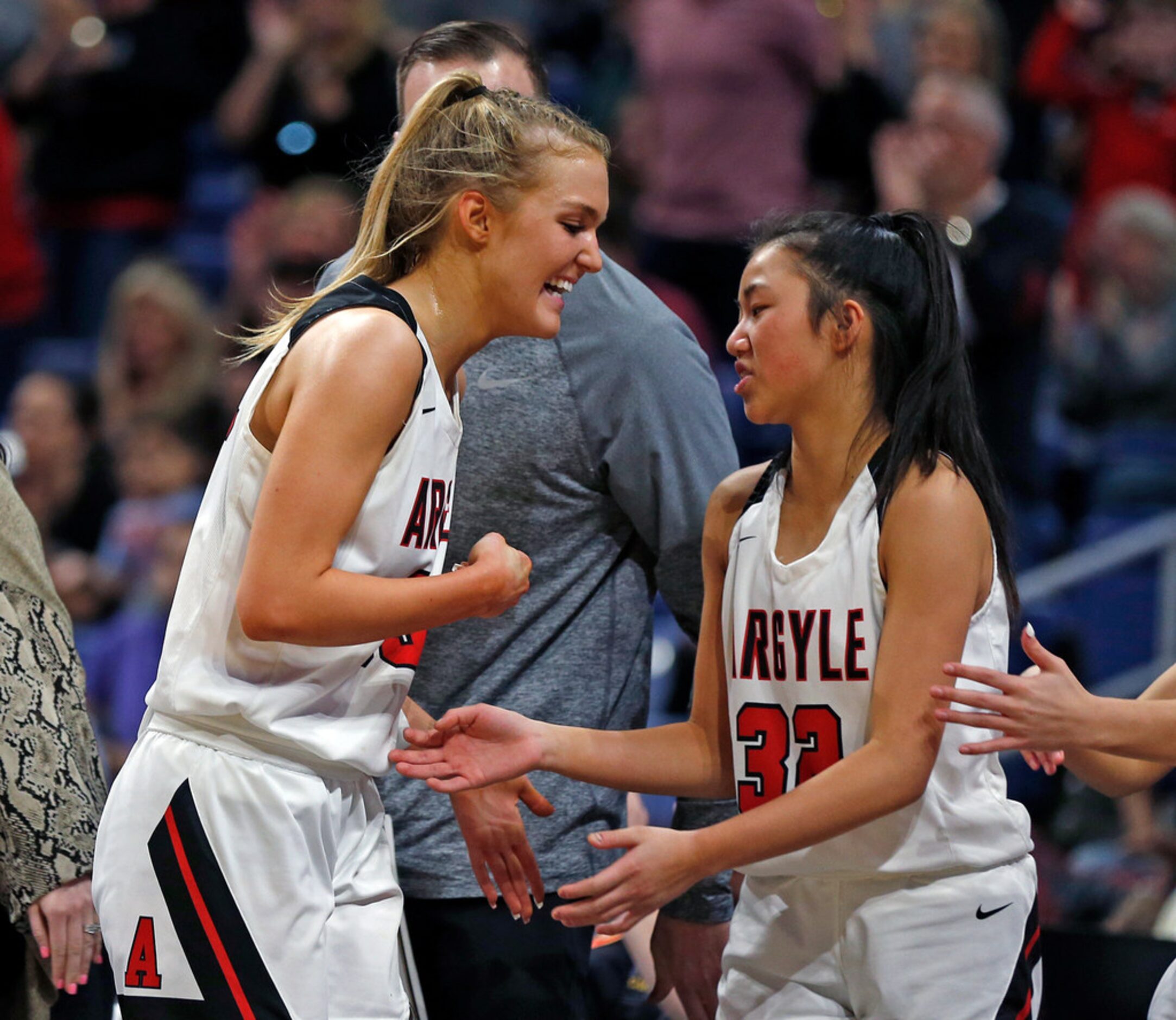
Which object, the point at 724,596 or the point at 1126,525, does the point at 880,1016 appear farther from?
the point at 1126,525

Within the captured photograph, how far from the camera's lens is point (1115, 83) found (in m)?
6.27

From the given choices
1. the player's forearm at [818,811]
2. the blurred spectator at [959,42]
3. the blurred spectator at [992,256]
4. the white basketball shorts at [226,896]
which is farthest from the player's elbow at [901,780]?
the blurred spectator at [959,42]

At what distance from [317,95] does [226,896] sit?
5.09 m

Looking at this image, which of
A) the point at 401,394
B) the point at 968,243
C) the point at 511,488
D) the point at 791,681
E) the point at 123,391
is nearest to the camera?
the point at 401,394

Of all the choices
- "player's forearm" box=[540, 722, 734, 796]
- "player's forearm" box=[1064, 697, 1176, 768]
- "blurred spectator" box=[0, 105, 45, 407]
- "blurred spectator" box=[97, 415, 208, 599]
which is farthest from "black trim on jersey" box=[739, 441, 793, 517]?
"blurred spectator" box=[0, 105, 45, 407]

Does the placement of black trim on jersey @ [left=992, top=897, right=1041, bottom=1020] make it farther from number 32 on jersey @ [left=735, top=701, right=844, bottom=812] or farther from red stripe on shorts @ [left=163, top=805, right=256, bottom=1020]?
red stripe on shorts @ [left=163, top=805, right=256, bottom=1020]

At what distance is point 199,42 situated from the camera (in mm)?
7215

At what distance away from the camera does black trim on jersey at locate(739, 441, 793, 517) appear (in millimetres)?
2371

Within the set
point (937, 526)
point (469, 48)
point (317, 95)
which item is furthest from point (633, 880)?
point (317, 95)

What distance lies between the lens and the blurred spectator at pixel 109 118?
7.15 m

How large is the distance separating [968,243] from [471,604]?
374cm

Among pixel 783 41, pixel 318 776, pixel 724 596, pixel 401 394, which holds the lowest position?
pixel 318 776

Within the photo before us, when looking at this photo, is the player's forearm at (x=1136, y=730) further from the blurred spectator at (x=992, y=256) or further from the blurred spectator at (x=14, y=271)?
the blurred spectator at (x=14, y=271)

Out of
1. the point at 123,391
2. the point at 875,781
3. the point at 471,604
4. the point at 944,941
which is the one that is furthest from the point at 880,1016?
the point at 123,391
